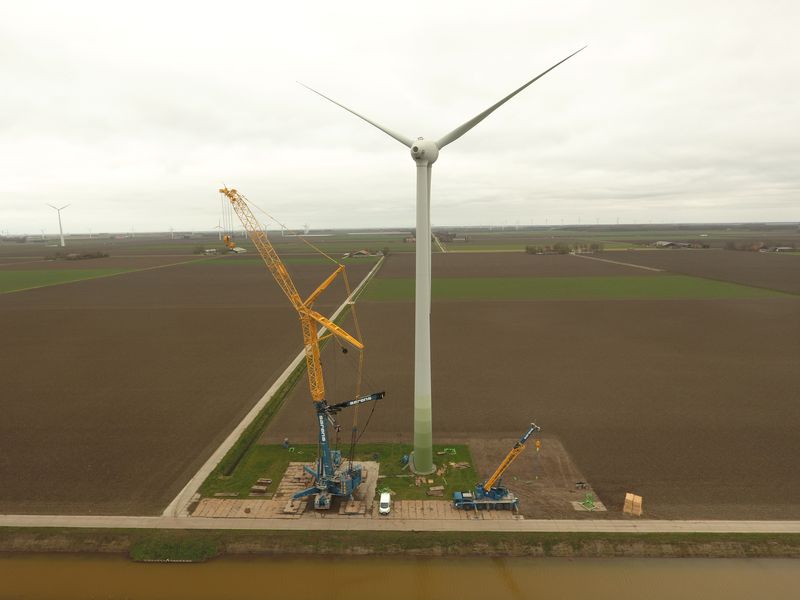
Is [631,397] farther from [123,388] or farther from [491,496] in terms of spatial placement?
[123,388]

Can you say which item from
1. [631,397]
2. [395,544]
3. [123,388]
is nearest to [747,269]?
[631,397]

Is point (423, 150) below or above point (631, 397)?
above

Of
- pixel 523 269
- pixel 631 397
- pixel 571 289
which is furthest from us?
pixel 523 269

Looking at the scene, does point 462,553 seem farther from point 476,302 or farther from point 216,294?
point 216,294

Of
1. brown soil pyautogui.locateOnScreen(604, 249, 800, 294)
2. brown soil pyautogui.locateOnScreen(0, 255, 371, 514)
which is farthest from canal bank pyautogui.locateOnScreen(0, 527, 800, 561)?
brown soil pyautogui.locateOnScreen(604, 249, 800, 294)

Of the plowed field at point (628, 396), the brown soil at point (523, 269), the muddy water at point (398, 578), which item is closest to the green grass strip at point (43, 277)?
the brown soil at point (523, 269)

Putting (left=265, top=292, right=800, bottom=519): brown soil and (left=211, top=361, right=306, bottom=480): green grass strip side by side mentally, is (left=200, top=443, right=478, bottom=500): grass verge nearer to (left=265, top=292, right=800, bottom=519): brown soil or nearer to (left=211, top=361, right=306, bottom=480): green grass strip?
(left=211, top=361, right=306, bottom=480): green grass strip

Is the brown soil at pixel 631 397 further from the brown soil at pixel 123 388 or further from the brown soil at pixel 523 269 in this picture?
the brown soil at pixel 523 269
